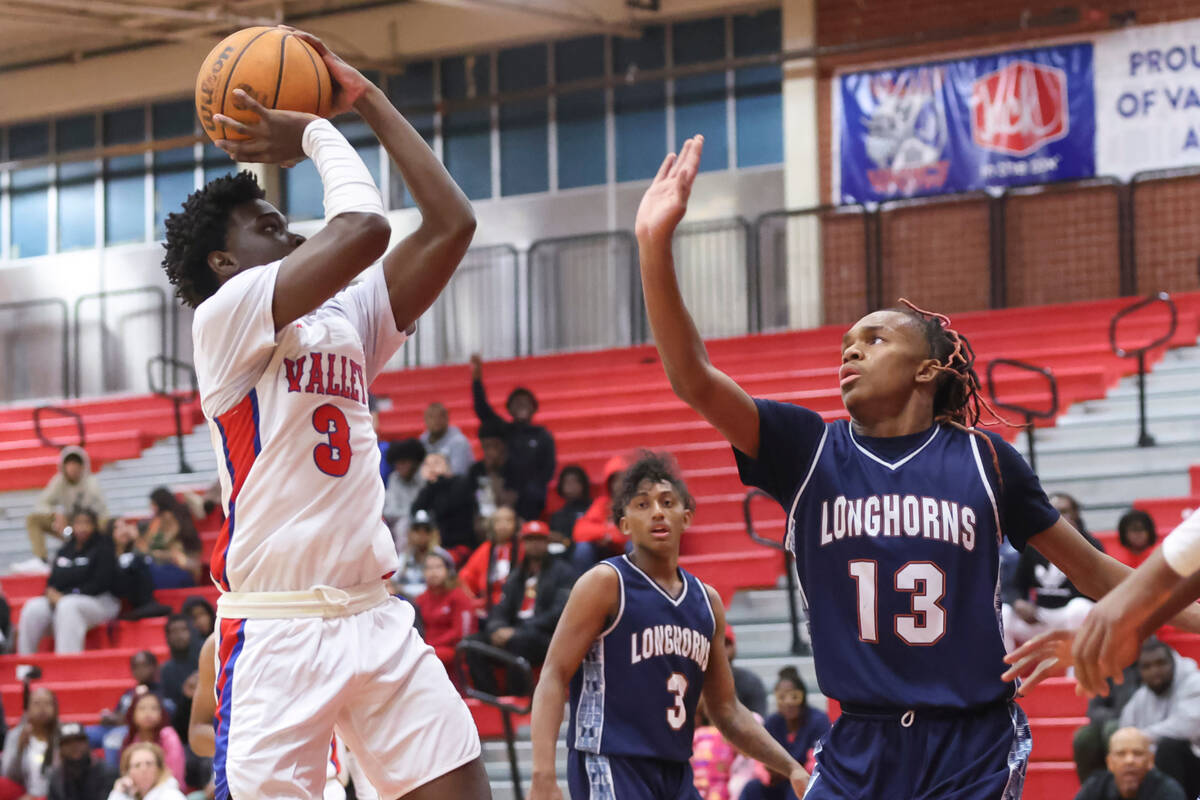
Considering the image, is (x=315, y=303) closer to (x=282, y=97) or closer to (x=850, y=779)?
(x=282, y=97)

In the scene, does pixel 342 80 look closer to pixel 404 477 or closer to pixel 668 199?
pixel 668 199

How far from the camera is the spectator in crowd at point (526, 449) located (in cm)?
1301

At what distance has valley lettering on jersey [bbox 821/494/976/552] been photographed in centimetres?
384

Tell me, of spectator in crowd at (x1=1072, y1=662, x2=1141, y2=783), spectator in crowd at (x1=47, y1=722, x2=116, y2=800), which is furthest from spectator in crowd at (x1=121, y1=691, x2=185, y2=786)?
spectator in crowd at (x1=1072, y1=662, x2=1141, y2=783)

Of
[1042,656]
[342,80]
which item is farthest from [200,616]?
[1042,656]

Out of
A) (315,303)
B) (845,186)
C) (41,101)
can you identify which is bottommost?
(315,303)

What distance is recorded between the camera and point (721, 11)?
1817 cm

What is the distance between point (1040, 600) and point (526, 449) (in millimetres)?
5115

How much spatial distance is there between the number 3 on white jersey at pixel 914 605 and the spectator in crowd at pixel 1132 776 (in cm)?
460

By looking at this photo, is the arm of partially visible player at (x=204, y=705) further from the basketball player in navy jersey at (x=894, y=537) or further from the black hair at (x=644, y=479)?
the basketball player in navy jersey at (x=894, y=537)

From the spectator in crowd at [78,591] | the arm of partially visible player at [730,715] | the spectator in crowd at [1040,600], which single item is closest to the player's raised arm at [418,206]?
the arm of partially visible player at [730,715]

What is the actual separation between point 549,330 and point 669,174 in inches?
586

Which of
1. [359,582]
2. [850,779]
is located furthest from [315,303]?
[850,779]

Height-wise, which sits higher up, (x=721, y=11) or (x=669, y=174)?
(x=721, y=11)
